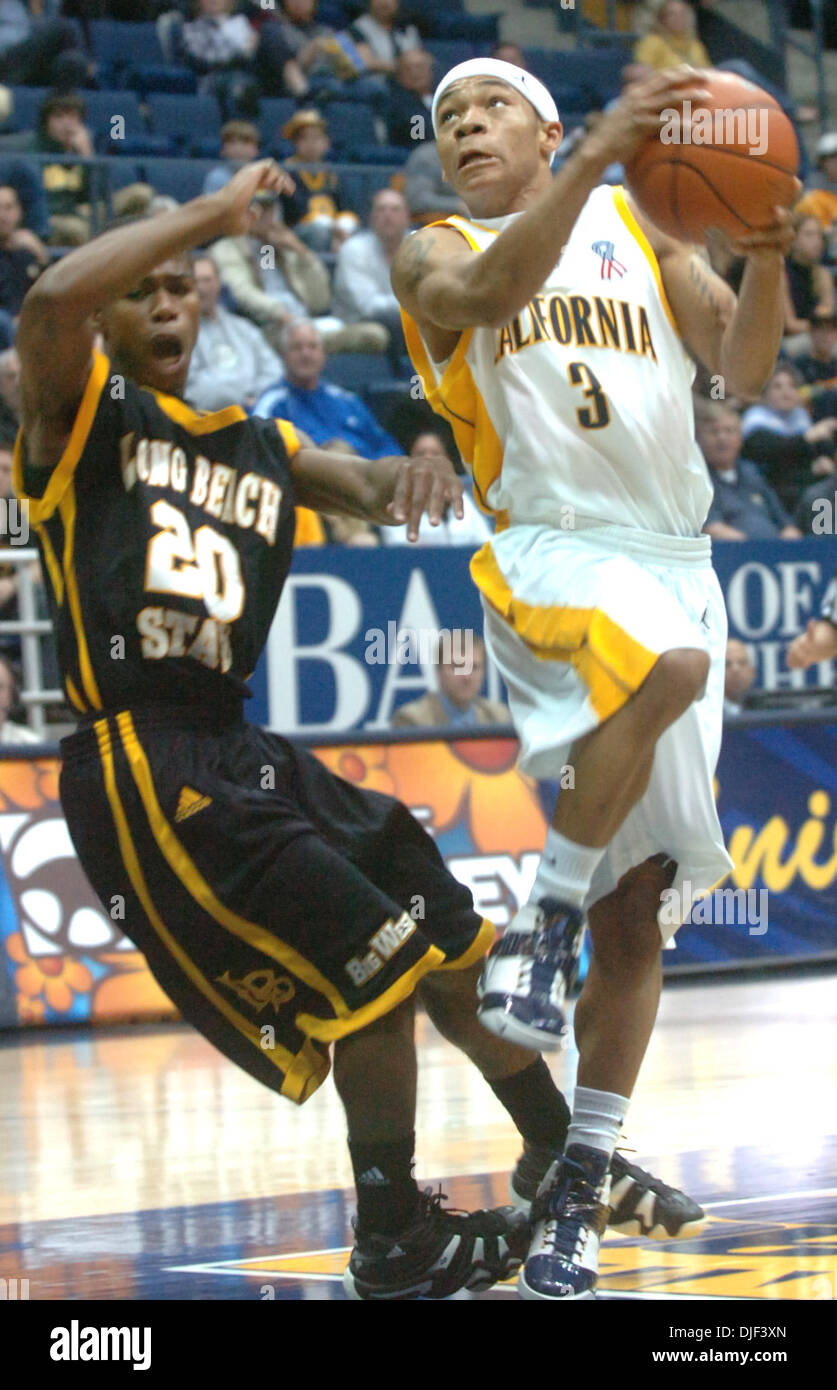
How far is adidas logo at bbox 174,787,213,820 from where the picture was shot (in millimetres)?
3691

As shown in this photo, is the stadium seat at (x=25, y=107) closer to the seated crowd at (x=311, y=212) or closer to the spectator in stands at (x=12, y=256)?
the seated crowd at (x=311, y=212)

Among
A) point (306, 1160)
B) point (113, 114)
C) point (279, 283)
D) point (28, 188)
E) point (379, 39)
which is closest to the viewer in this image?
point (306, 1160)

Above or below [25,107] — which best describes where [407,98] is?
above

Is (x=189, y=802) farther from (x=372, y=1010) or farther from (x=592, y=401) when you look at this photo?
(x=592, y=401)

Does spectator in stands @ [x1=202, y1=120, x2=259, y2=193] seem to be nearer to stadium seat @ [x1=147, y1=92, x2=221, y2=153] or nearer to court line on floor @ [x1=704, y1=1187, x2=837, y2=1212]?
stadium seat @ [x1=147, y1=92, x2=221, y2=153]

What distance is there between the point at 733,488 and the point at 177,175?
4.03 m

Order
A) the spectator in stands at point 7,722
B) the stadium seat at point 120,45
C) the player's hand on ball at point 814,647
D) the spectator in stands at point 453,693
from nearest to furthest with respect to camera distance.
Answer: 1. the player's hand on ball at point 814,647
2. the spectator in stands at point 7,722
3. the spectator in stands at point 453,693
4. the stadium seat at point 120,45

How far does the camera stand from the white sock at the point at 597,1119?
3.82 m

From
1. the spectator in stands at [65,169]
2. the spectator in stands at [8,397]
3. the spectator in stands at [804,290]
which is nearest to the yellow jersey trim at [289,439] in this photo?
the spectator in stands at [8,397]

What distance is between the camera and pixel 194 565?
3.78m

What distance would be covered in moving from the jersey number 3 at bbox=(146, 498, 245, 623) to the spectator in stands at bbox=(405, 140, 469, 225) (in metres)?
8.51

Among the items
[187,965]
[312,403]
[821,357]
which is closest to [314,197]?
[312,403]

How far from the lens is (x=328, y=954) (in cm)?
365

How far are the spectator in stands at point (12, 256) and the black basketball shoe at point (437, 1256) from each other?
786 cm
